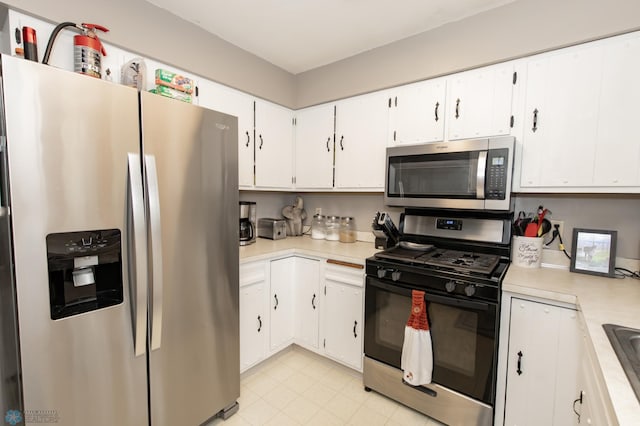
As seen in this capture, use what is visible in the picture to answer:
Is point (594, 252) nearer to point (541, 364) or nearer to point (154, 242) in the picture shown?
point (541, 364)

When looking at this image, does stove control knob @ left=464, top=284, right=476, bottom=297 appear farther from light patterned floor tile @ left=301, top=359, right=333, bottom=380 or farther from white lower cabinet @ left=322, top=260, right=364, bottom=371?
light patterned floor tile @ left=301, top=359, right=333, bottom=380

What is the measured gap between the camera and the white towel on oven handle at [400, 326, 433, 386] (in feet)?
5.32

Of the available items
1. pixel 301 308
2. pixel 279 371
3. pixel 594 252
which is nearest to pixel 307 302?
pixel 301 308

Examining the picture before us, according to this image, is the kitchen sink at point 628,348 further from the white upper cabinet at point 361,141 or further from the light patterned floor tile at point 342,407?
the white upper cabinet at point 361,141

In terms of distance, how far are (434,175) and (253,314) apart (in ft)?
5.30

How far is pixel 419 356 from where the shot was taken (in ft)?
5.35

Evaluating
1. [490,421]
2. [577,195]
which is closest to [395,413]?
[490,421]

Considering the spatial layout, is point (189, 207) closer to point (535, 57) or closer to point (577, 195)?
point (535, 57)

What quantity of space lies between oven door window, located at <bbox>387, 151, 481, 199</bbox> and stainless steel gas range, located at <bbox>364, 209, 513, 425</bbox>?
26 cm

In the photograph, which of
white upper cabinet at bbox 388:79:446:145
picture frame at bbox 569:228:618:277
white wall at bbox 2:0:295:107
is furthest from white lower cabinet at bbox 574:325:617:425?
white wall at bbox 2:0:295:107

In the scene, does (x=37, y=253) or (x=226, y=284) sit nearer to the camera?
(x=37, y=253)

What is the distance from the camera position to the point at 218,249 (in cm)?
157

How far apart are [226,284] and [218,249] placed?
0.22 metres

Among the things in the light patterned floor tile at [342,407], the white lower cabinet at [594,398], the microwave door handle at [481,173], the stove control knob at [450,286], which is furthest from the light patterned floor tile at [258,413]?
the microwave door handle at [481,173]
